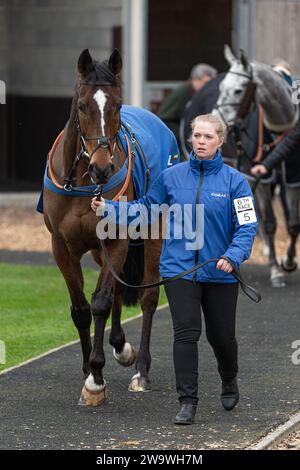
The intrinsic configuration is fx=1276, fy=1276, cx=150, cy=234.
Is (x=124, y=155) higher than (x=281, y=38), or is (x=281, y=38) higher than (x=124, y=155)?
(x=124, y=155)

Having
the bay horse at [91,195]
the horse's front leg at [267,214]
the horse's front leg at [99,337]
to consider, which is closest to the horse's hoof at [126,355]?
the bay horse at [91,195]

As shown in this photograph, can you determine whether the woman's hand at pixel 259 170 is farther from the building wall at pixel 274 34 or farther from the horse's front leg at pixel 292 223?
the building wall at pixel 274 34

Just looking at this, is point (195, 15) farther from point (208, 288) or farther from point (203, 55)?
point (208, 288)

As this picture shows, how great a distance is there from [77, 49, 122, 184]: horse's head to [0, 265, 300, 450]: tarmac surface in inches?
52.9

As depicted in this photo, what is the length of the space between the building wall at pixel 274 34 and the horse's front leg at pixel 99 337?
11255 millimetres

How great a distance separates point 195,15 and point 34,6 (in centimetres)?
257

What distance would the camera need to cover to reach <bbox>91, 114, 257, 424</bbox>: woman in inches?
270

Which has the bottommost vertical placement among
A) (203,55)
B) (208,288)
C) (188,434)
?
(203,55)

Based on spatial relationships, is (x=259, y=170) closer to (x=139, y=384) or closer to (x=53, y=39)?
(x=139, y=384)

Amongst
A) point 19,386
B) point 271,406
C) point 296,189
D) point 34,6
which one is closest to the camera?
point 271,406

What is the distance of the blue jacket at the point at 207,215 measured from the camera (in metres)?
6.88

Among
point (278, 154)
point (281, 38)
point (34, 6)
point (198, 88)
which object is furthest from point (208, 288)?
point (34, 6)

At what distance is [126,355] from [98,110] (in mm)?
1879
